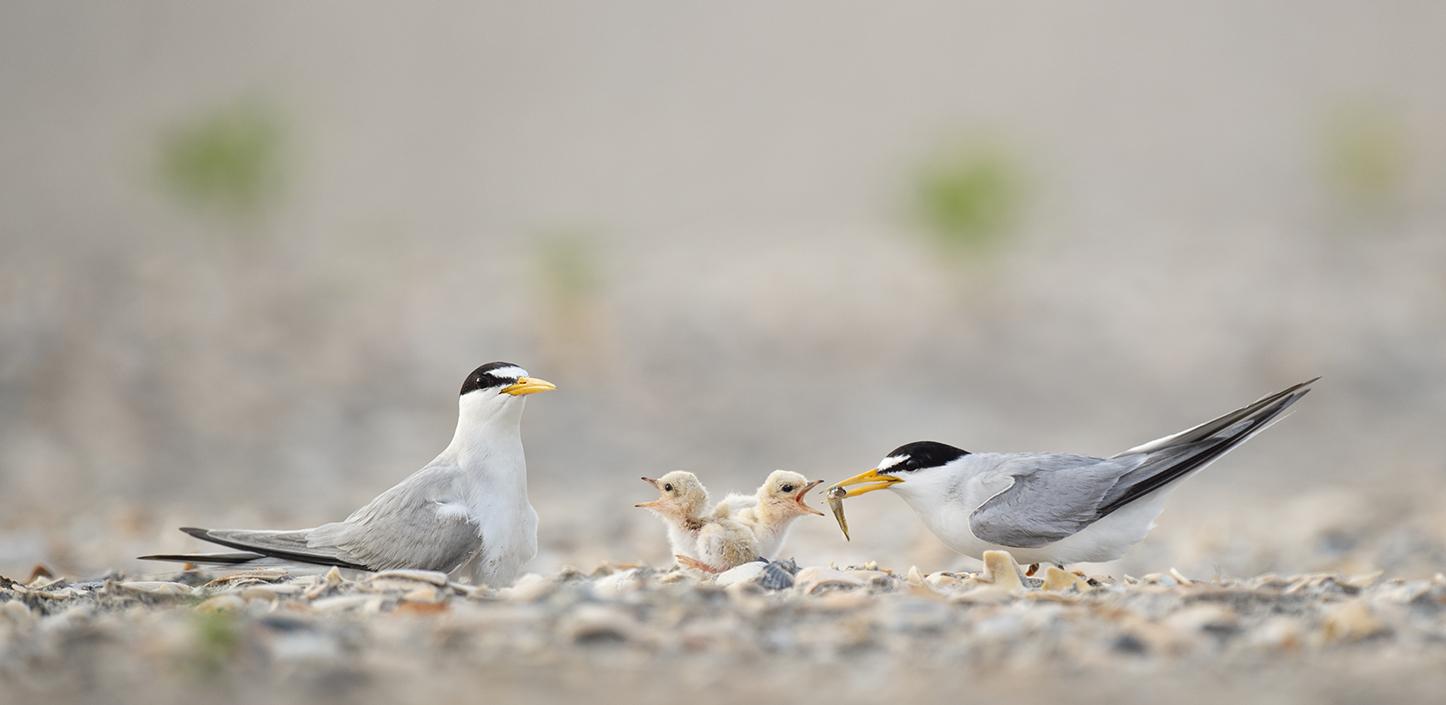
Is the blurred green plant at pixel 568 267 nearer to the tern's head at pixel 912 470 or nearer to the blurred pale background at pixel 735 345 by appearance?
the blurred pale background at pixel 735 345

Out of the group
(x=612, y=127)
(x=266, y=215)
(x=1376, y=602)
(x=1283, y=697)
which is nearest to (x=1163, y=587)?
(x=1376, y=602)

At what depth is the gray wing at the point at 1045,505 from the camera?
17.6 feet

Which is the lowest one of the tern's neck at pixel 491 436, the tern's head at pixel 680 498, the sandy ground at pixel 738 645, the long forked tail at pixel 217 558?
the sandy ground at pixel 738 645

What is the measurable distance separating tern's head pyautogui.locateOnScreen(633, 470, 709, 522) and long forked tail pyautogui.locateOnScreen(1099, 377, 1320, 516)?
1714mm

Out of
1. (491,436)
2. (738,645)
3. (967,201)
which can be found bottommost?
(738,645)

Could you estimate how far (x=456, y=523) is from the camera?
5270mm

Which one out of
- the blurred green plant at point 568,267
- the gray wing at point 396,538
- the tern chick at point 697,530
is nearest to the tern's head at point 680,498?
the tern chick at point 697,530

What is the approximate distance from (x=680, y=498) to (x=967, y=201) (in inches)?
651

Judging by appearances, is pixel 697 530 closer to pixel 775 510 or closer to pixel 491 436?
pixel 775 510

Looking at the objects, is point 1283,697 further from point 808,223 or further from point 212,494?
point 808,223

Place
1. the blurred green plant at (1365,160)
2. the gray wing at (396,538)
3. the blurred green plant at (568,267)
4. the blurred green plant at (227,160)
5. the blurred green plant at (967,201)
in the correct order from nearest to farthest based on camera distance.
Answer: the gray wing at (396,538) → the blurred green plant at (568,267) → the blurred green plant at (227,160) → the blurred green plant at (967,201) → the blurred green plant at (1365,160)

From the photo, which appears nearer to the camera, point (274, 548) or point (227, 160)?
point (274, 548)

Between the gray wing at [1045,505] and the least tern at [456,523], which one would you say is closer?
the least tern at [456,523]

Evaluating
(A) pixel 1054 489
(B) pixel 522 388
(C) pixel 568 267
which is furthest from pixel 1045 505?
(C) pixel 568 267
